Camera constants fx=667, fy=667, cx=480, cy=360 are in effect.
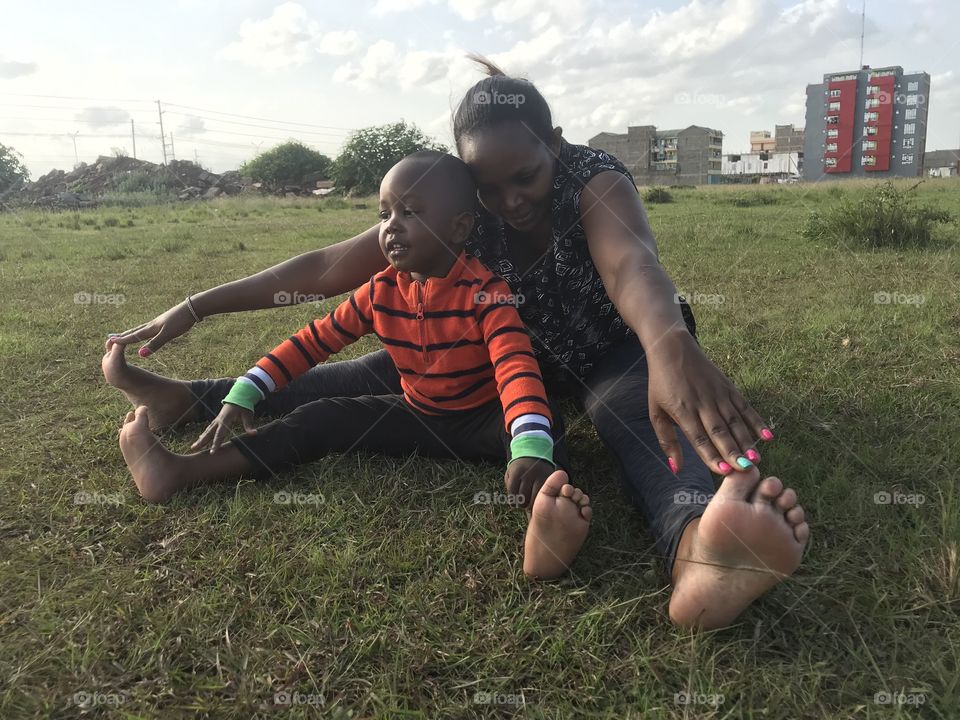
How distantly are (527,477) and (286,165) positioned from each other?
4996 centimetres

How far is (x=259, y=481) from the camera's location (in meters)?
2.02

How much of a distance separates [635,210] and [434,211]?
56 centimetres

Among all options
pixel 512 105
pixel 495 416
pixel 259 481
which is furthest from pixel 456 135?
pixel 259 481

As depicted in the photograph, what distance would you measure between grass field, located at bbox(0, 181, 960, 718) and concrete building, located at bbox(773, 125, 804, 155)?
71.6 meters

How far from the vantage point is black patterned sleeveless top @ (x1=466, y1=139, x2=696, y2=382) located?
2064 mm

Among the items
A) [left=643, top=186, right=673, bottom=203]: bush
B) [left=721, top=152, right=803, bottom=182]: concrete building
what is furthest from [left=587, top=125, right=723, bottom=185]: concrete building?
[left=643, top=186, right=673, bottom=203]: bush

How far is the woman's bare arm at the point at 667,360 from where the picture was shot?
124cm
